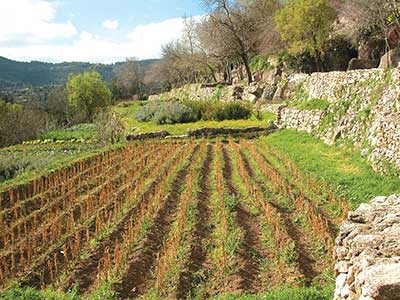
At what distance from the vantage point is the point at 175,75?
8556cm

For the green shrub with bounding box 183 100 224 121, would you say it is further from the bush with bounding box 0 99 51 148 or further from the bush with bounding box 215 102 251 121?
the bush with bounding box 0 99 51 148

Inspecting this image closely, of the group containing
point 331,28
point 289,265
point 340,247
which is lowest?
point 289,265

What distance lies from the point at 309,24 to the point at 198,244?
30105 mm

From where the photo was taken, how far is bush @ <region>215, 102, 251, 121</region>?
31345mm

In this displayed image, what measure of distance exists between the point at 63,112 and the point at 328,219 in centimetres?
7438

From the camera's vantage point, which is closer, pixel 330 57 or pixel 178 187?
pixel 178 187

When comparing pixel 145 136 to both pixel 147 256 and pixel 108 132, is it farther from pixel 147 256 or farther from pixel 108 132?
pixel 147 256

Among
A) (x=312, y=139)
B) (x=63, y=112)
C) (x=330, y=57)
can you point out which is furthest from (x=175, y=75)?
(x=312, y=139)

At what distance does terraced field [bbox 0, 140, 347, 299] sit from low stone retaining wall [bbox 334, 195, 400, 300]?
192cm

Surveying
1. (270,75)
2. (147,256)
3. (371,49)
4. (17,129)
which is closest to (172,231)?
(147,256)

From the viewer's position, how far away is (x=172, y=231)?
995 centimetres

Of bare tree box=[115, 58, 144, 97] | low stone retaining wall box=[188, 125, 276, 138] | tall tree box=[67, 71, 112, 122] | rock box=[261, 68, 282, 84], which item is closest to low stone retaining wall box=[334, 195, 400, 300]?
low stone retaining wall box=[188, 125, 276, 138]

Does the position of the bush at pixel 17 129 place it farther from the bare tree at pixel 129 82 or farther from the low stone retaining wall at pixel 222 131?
the bare tree at pixel 129 82

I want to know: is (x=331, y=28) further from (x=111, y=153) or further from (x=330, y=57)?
(x=111, y=153)
